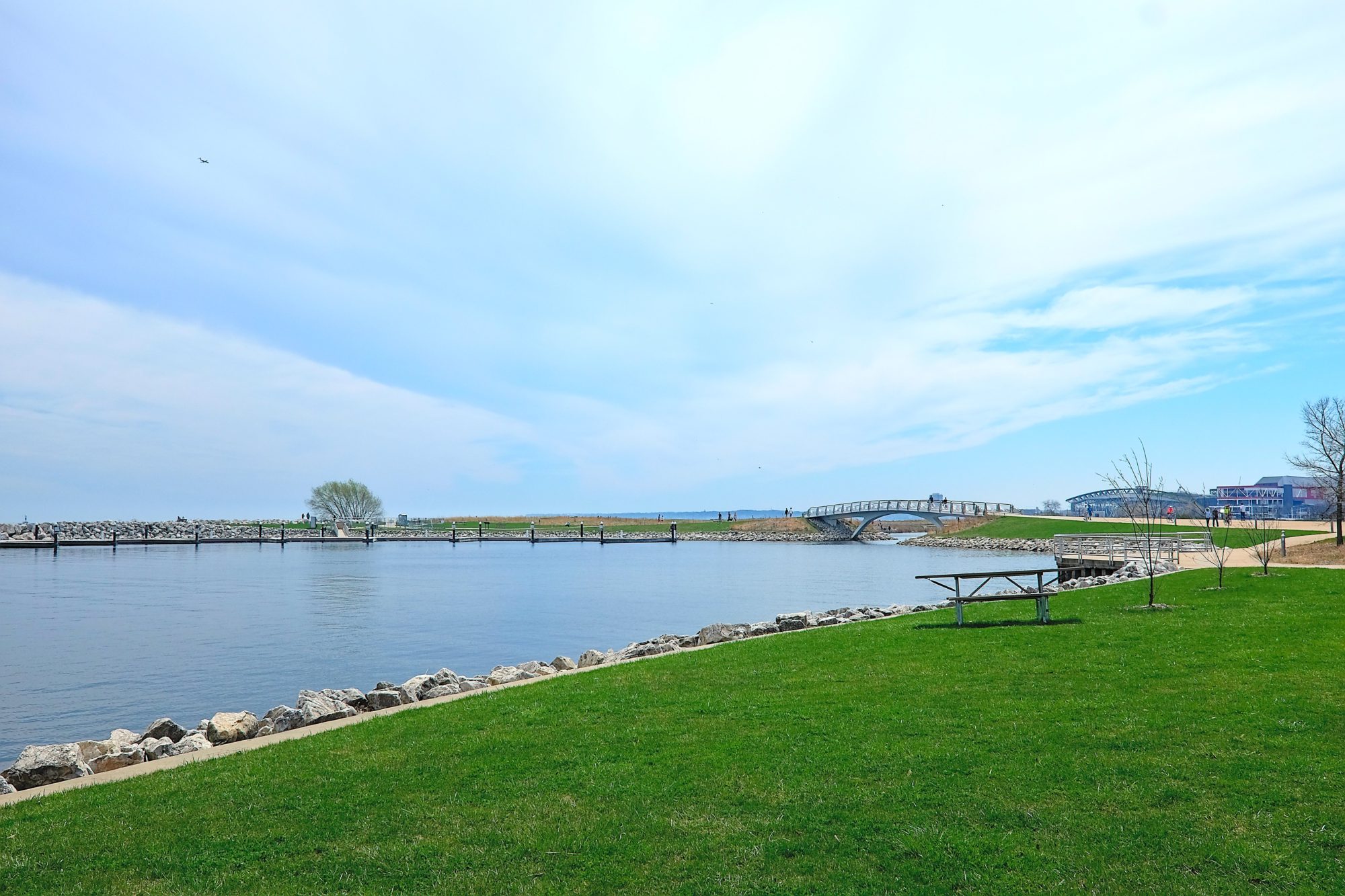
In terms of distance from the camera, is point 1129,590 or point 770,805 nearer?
point 770,805

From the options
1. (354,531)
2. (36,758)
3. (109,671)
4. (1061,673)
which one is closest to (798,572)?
(109,671)

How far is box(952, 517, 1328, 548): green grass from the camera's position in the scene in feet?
158

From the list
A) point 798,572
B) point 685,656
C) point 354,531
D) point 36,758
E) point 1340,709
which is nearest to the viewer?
point 1340,709

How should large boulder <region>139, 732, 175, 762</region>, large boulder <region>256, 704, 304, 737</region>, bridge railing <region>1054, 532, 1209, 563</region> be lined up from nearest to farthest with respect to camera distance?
→ large boulder <region>139, 732, 175, 762</region> → large boulder <region>256, 704, 304, 737</region> → bridge railing <region>1054, 532, 1209, 563</region>

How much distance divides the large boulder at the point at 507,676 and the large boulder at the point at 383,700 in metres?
1.98

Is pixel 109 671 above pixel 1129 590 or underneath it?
underneath

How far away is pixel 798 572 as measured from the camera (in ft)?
188

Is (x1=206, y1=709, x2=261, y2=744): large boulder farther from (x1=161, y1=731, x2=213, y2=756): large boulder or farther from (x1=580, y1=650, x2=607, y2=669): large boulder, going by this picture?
(x1=580, y1=650, x2=607, y2=669): large boulder

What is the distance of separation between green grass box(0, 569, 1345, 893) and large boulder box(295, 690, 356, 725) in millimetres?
1939

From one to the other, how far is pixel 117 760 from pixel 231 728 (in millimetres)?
1729

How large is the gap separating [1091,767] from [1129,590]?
16522 mm

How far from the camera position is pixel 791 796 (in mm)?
6992

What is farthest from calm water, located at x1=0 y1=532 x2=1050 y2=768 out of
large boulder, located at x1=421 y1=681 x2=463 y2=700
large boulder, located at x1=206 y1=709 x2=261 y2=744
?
large boulder, located at x1=421 y1=681 x2=463 y2=700

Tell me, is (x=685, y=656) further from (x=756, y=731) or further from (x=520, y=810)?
(x=520, y=810)
